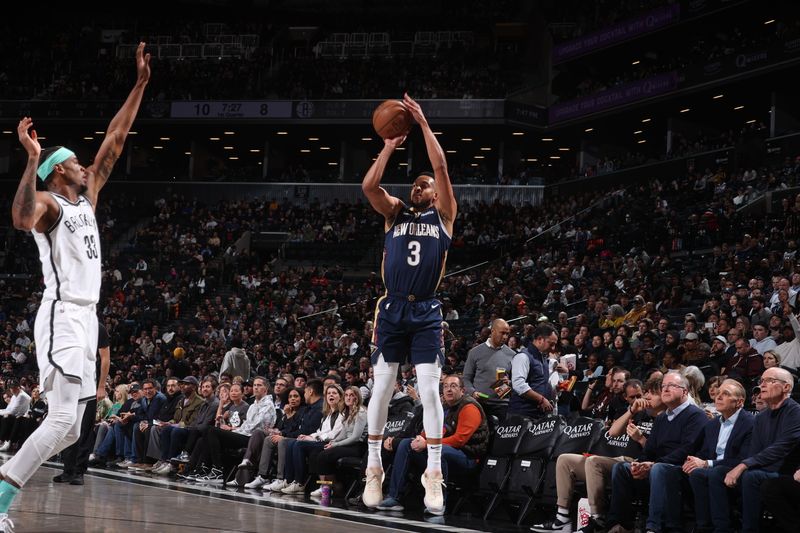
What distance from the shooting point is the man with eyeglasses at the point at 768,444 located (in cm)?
623

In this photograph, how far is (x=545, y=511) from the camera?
7957 mm

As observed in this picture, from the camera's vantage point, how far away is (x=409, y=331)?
6.11m

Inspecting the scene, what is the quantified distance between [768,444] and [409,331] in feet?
8.65

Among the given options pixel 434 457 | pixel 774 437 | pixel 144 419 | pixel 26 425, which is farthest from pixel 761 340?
pixel 26 425

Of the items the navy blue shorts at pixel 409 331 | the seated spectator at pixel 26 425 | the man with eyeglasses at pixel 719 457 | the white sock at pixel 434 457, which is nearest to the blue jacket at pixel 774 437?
the man with eyeglasses at pixel 719 457

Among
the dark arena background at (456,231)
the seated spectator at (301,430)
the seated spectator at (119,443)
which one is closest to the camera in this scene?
the dark arena background at (456,231)

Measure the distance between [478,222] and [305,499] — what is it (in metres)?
21.7

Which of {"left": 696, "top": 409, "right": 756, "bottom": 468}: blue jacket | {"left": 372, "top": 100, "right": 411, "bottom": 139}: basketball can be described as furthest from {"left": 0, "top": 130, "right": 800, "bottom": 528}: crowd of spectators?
{"left": 372, "top": 100, "right": 411, "bottom": 139}: basketball

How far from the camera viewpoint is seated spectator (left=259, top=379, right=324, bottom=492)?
945 centimetres

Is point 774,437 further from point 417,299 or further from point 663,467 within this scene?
point 417,299

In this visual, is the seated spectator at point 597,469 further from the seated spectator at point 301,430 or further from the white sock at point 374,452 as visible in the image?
the seated spectator at point 301,430

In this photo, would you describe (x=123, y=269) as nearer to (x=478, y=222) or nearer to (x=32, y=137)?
(x=478, y=222)

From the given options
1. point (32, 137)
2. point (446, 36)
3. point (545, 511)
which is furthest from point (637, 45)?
point (32, 137)

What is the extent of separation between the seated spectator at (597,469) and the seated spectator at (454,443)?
88 cm
